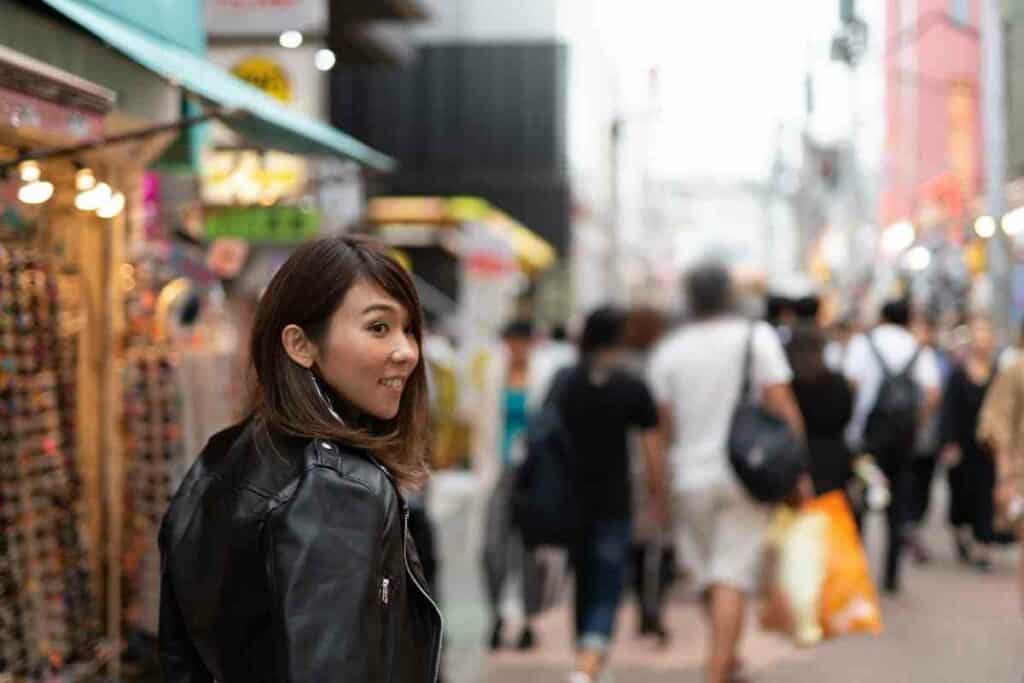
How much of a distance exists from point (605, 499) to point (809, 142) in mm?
39124

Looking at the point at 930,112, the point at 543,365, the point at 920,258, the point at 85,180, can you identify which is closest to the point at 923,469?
the point at 543,365

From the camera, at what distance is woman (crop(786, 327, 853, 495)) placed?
9266mm

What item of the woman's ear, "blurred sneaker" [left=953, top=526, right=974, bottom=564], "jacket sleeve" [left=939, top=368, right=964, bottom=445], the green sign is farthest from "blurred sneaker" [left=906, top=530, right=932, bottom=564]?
the woman's ear

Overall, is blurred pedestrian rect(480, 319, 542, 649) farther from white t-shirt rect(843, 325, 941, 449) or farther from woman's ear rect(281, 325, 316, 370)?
woman's ear rect(281, 325, 316, 370)

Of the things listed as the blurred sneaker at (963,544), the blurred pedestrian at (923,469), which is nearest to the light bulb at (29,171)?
the blurred pedestrian at (923,469)

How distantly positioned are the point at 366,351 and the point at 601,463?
219 inches

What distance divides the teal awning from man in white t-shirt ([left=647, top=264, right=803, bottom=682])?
215 centimetres

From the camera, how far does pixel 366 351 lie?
2.89 m

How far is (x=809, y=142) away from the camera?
46344mm

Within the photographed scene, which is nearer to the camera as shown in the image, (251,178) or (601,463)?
(601,463)

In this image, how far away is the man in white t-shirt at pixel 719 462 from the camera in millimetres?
7688

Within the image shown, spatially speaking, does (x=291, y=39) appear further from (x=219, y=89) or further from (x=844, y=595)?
(x=844, y=595)

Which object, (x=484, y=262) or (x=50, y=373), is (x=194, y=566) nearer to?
(x=50, y=373)

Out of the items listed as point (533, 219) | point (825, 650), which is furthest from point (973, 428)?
point (533, 219)
